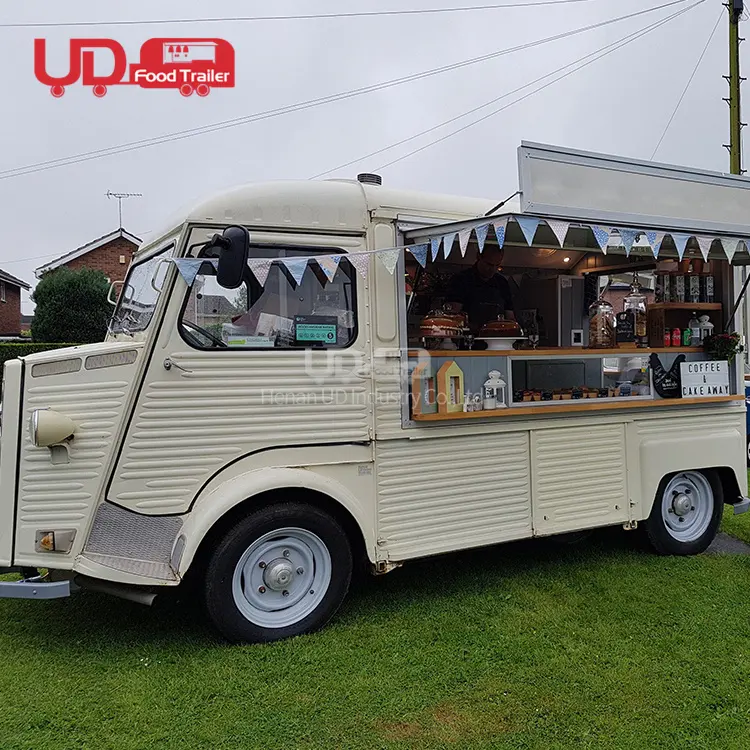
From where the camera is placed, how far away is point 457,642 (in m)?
3.77

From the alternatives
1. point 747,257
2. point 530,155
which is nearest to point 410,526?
point 530,155

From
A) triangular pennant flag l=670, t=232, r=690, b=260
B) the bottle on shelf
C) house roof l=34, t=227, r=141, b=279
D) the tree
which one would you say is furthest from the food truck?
house roof l=34, t=227, r=141, b=279

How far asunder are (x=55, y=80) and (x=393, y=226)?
257 inches

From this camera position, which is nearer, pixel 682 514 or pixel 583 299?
pixel 682 514

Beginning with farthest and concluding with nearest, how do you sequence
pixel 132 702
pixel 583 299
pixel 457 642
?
1. pixel 583 299
2. pixel 457 642
3. pixel 132 702

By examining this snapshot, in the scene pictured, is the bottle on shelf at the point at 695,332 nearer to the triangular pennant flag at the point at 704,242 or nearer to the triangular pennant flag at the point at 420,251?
the triangular pennant flag at the point at 704,242

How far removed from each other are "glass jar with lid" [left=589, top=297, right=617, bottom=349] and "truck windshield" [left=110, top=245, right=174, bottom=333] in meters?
3.20

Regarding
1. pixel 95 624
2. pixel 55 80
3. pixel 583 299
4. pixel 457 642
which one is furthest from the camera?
pixel 55 80

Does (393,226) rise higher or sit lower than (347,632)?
higher

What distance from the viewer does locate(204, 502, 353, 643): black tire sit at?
3590mm

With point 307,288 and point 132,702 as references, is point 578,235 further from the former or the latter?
point 132,702

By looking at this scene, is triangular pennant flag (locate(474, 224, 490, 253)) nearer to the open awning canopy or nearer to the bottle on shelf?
the open awning canopy

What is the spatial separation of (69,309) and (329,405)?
640 inches

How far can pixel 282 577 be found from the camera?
3.77 meters
